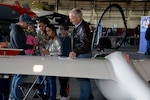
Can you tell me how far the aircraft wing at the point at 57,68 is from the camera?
190 centimetres

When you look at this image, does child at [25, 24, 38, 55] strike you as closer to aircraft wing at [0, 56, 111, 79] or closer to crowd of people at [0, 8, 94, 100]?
crowd of people at [0, 8, 94, 100]

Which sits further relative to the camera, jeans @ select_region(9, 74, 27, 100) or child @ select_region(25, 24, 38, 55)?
child @ select_region(25, 24, 38, 55)

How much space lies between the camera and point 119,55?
7.13 ft

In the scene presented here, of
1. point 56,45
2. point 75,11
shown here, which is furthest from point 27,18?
point 75,11

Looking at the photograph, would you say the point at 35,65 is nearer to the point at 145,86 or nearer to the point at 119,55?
the point at 119,55

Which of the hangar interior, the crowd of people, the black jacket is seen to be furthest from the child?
the hangar interior

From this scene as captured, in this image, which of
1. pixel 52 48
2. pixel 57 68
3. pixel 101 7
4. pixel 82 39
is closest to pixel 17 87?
pixel 52 48

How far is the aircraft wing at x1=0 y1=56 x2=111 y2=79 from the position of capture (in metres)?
1.90

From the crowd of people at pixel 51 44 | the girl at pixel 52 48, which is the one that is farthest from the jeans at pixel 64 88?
the girl at pixel 52 48

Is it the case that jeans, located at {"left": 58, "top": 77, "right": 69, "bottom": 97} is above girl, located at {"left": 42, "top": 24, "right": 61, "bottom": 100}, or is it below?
below

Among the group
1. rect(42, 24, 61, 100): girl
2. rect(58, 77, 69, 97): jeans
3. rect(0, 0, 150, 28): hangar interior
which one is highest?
rect(0, 0, 150, 28): hangar interior

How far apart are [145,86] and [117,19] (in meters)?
27.9

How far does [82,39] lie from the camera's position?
3.48 meters

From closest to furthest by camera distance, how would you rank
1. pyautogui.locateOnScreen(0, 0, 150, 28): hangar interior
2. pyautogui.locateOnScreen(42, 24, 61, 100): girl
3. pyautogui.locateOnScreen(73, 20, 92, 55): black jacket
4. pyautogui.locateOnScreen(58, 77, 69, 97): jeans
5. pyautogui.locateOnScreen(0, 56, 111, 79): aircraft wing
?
pyautogui.locateOnScreen(0, 56, 111, 79): aircraft wing < pyautogui.locateOnScreen(73, 20, 92, 55): black jacket < pyautogui.locateOnScreen(42, 24, 61, 100): girl < pyautogui.locateOnScreen(58, 77, 69, 97): jeans < pyautogui.locateOnScreen(0, 0, 150, 28): hangar interior
